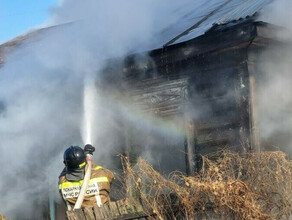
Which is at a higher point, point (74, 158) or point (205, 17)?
point (205, 17)

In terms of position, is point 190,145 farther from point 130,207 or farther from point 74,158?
point 130,207

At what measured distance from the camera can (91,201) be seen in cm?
655

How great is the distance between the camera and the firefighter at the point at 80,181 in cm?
652

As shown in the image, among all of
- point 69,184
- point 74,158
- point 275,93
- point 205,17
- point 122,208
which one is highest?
point 205,17

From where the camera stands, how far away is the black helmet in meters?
6.52

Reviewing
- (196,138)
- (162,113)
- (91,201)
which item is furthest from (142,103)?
(91,201)

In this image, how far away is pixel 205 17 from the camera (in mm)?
9203

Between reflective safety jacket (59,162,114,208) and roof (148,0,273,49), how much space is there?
2.68 meters

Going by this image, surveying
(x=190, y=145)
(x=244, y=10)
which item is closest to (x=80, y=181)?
(x=190, y=145)

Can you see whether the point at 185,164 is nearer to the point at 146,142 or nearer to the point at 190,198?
the point at 146,142

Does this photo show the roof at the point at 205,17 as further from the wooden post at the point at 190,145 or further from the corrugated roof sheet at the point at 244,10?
the wooden post at the point at 190,145

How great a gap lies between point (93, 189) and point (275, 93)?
338 cm

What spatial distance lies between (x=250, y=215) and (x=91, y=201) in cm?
256

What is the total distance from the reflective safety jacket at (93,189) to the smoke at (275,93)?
267cm
